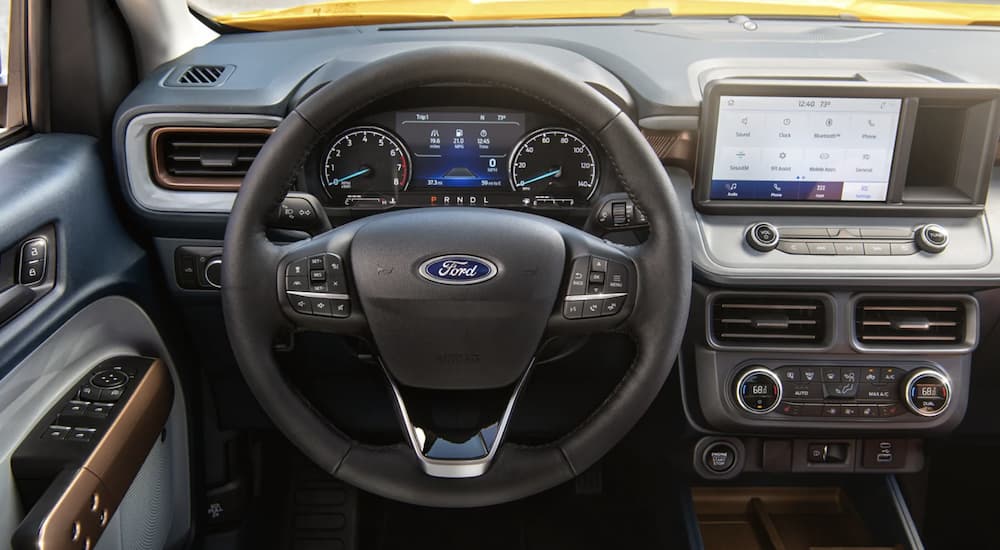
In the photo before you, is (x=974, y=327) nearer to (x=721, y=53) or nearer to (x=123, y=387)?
(x=721, y=53)

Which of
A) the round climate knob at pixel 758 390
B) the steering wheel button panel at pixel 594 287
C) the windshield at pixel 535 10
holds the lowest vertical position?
the round climate knob at pixel 758 390

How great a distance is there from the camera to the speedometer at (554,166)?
1.57m

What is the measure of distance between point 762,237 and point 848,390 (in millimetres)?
340

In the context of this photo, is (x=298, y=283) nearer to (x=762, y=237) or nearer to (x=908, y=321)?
(x=762, y=237)

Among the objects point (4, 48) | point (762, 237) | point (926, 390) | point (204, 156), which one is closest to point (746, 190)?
point (762, 237)

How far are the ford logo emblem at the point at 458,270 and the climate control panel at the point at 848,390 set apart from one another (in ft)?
2.23

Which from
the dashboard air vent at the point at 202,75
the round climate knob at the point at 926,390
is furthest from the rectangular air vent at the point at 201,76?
the round climate knob at the point at 926,390

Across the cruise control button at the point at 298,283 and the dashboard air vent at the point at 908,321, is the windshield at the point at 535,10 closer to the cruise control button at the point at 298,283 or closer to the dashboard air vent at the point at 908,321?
the dashboard air vent at the point at 908,321

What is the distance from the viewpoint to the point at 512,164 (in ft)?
5.21

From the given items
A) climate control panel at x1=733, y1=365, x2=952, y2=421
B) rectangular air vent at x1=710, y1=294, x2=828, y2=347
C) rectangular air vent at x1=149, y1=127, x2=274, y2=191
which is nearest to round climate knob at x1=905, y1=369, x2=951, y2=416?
climate control panel at x1=733, y1=365, x2=952, y2=421

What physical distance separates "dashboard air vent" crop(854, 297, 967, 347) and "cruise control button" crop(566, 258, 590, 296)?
69 centimetres

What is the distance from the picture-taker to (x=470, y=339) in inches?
45.5

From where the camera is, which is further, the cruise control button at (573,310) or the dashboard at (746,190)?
the dashboard at (746,190)

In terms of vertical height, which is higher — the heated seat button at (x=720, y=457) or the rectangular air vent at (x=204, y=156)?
the rectangular air vent at (x=204, y=156)
